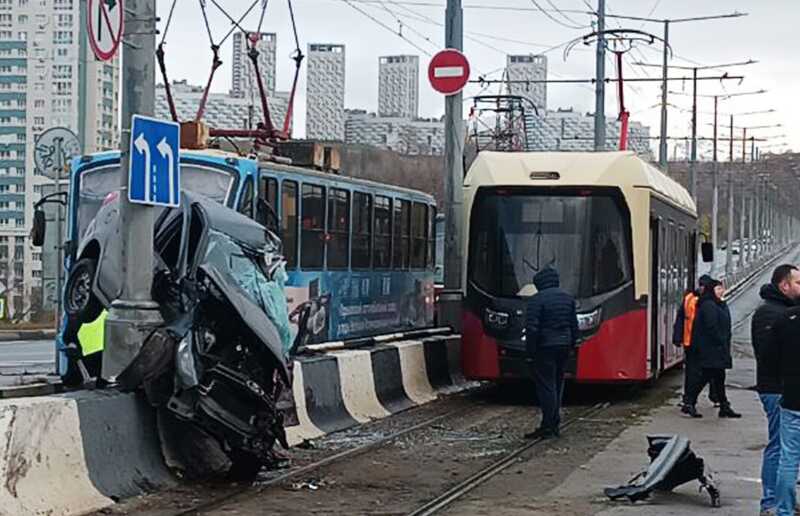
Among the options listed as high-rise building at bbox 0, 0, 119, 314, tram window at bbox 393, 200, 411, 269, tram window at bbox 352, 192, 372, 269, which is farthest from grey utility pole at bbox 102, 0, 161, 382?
high-rise building at bbox 0, 0, 119, 314

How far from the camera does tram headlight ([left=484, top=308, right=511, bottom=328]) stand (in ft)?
60.2

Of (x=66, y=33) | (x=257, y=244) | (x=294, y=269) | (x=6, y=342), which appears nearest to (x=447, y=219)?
(x=294, y=269)

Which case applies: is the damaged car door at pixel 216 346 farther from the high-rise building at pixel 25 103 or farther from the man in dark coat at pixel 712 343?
the high-rise building at pixel 25 103

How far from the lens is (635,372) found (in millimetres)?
18344

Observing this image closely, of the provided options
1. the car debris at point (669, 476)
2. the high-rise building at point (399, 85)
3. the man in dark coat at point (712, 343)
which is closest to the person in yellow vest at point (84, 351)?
the car debris at point (669, 476)

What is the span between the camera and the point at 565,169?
736 inches

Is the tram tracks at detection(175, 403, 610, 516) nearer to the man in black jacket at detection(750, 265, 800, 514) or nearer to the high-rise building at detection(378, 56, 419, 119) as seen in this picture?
the man in black jacket at detection(750, 265, 800, 514)

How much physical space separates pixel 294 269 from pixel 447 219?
4240mm

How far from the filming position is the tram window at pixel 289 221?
18.8 meters

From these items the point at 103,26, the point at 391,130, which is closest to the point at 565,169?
the point at 103,26

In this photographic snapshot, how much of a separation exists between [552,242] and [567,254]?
265 millimetres

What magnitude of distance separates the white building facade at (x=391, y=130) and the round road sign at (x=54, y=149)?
216ft

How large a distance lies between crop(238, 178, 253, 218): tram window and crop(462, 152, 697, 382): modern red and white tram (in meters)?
3.19

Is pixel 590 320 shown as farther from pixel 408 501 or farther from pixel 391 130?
pixel 391 130
